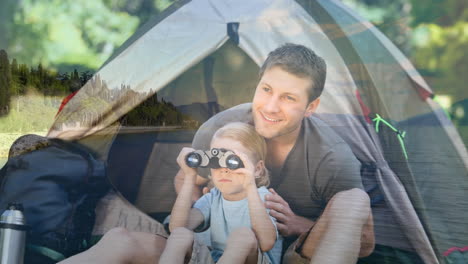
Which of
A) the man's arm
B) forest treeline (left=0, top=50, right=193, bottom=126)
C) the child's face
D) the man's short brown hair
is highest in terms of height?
the man's short brown hair

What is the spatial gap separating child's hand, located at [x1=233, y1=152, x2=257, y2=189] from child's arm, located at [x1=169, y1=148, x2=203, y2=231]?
0.67 ft

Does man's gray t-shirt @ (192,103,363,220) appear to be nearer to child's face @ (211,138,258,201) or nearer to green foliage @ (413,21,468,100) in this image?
child's face @ (211,138,258,201)

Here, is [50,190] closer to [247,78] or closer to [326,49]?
[247,78]

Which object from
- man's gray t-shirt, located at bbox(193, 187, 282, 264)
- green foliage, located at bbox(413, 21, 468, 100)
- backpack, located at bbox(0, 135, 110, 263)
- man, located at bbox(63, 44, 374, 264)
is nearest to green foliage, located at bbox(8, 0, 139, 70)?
backpack, located at bbox(0, 135, 110, 263)

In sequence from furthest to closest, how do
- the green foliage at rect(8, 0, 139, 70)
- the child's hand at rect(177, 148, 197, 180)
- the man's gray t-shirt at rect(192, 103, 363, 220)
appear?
the green foliage at rect(8, 0, 139, 70), the child's hand at rect(177, 148, 197, 180), the man's gray t-shirt at rect(192, 103, 363, 220)

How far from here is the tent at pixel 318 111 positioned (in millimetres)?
2053

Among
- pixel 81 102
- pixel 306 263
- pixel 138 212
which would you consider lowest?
pixel 306 263

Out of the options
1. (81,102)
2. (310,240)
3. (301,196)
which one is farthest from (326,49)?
(81,102)

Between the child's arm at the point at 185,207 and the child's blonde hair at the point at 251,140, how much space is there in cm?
19

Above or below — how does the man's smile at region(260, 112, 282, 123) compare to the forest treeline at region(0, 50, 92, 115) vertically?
below

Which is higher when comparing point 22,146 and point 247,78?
point 247,78

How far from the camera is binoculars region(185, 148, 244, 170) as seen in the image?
2158mm

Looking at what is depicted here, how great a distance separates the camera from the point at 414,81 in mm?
2066

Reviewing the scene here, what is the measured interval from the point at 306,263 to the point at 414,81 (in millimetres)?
797
